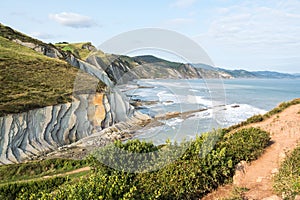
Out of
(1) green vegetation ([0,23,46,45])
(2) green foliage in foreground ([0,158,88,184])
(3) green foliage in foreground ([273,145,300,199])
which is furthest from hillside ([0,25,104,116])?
(3) green foliage in foreground ([273,145,300,199])

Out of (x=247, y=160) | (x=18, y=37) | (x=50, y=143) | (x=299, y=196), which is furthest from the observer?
(x=18, y=37)

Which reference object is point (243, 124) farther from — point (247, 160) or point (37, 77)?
point (37, 77)

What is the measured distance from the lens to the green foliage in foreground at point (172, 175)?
501 cm

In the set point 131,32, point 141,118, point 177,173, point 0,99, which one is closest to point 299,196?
point 177,173

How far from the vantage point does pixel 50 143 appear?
20484mm

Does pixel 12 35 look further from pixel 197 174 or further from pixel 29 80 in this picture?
pixel 197 174

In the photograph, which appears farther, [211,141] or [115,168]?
[211,141]

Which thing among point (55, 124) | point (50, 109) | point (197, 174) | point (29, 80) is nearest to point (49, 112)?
point (50, 109)

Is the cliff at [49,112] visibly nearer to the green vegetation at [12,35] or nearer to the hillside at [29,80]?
the hillside at [29,80]

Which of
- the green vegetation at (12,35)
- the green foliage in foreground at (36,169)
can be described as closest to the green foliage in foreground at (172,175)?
the green foliage in foreground at (36,169)

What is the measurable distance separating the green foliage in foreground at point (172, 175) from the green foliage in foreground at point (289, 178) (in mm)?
981

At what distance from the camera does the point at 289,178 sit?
5.66m

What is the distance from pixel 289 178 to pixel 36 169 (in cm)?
1336

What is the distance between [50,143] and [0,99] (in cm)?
580
